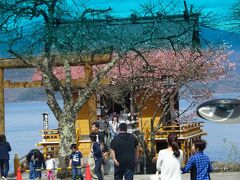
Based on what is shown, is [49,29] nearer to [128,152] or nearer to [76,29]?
[76,29]

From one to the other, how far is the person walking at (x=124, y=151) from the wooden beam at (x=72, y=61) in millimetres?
9903

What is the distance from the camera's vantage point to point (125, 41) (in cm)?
2467

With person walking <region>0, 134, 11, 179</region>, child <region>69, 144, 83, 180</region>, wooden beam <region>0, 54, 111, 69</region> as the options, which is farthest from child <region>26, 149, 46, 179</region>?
wooden beam <region>0, 54, 111, 69</region>

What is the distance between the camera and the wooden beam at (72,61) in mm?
25530

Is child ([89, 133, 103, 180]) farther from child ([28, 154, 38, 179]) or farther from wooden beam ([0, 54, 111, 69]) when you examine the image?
wooden beam ([0, 54, 111, 69])

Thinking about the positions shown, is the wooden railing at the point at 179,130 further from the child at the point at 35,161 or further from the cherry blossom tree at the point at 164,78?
the child at the point at 35,161

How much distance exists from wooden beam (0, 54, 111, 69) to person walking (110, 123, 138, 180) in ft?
32.5

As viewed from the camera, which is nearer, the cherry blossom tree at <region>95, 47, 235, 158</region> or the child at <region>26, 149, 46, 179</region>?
the child at <region>26, 149, 46, 179</region>

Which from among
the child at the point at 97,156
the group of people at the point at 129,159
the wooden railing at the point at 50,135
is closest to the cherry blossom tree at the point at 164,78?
the wooden railing at the point at 50,135

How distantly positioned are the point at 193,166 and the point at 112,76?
82.0 ft

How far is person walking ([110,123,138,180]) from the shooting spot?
44.8 ft

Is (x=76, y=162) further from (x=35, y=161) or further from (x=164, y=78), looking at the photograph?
(x=164, y=78)

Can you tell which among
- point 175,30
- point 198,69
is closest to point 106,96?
point 198,69

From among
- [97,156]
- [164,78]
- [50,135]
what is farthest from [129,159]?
[50,135]
